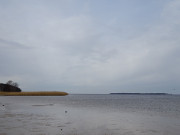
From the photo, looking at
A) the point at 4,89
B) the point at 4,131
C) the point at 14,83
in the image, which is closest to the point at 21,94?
the point at 4,89

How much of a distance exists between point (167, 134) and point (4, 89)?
123902 mm

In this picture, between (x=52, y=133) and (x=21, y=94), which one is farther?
(x=21, y=94)

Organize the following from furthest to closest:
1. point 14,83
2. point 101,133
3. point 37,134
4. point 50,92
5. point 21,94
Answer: point 14,83 < point 50,92 < point 21,94 < point 101,133 < point 37,134

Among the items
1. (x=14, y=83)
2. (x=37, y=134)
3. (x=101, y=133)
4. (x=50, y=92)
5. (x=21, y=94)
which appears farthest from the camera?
(x=14, y=83)

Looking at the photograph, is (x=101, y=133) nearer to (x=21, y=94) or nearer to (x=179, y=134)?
(x=179, y=134)

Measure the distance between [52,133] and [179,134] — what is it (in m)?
8.52

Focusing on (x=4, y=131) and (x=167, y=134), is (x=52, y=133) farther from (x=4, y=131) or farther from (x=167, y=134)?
(x=167, y=134)

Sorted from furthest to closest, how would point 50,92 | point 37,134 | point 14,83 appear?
point 14,83, point 50,92, point 37,134

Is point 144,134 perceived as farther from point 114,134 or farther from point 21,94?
point 21,94

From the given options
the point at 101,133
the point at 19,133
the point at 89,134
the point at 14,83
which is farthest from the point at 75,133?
the point at 14,83

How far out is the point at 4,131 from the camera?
12.9 metres

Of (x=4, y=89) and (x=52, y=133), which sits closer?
(x=52, y=133)

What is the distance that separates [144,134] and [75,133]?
15.0 ft

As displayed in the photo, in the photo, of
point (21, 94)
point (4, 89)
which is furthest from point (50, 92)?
point (4, 89)
